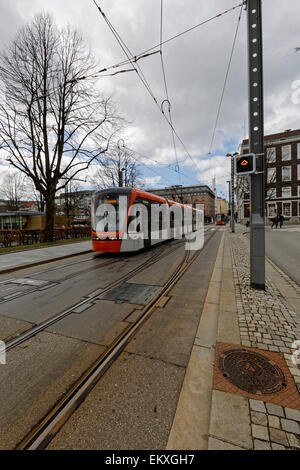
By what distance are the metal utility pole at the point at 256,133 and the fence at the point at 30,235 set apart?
1491 centimetres

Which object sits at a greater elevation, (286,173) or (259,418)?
(286,173)

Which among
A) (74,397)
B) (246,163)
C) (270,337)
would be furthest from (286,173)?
(74,397)

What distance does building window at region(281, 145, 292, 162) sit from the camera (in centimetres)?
4247

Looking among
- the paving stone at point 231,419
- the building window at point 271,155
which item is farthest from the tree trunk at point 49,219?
the building window at point 271,155

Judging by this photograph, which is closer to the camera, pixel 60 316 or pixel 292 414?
pixel 292 414

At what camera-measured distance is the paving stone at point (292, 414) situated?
171 cm

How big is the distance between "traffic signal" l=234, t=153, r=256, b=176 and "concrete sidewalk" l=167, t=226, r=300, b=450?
2.87 meters

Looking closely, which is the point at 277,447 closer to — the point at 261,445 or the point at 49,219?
the point at 261,445

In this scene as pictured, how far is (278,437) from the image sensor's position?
1.53 m

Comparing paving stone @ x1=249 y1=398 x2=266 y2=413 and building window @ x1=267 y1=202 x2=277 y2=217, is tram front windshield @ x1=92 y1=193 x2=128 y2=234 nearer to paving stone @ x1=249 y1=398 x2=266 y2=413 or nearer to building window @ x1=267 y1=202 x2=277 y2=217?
paving stone @ x1=249 y1=398 x2=266 y2=413

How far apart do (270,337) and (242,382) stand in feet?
3.50

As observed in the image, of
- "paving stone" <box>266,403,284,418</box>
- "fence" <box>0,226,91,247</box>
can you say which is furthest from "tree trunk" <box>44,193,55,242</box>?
"paving stone" <box>266,403,284,418</box>

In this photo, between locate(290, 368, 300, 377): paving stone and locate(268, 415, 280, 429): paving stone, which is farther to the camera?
locate(290, 368, 300, 377): paving stone
